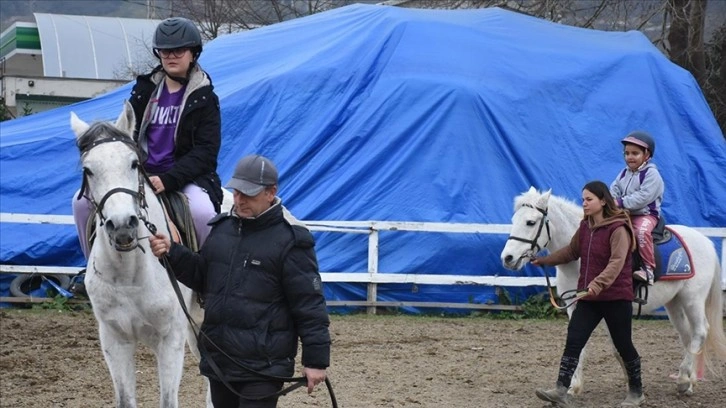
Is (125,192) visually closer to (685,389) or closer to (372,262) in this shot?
(685,389)

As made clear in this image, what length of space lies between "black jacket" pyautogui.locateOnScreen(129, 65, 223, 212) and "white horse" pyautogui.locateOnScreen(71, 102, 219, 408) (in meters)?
0.26

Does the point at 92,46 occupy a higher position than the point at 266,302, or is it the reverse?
the point at 266,302

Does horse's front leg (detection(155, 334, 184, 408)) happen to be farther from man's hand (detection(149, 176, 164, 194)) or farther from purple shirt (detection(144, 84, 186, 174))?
purple shirt (detection(144, 84, 186, 174))

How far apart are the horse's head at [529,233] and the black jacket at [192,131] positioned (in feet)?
10.8

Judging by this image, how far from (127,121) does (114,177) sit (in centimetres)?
64

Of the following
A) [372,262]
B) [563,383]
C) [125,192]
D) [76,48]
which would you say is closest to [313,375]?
[125,192]

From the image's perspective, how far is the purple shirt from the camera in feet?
18.9

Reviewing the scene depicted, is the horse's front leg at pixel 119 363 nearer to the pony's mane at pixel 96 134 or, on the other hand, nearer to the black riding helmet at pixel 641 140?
the pony's mane at pixel 96 134

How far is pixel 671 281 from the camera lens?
8305 mm

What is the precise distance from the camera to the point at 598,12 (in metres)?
19.5

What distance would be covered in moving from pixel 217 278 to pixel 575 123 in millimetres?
10517

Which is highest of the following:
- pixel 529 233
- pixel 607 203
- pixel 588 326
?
pixel 607 203

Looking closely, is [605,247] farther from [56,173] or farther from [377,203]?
[56,173]

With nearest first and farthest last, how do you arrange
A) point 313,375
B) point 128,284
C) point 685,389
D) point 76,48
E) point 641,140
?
point 313,375 < point 128,284 < point 641,140 < point 685,389 < point 76,48
